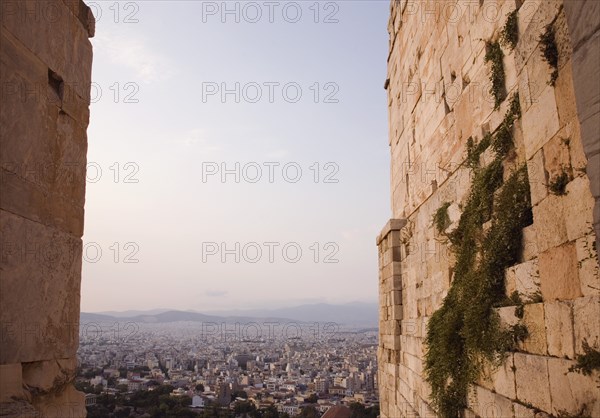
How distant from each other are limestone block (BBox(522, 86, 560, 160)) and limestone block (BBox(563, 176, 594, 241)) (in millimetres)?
464

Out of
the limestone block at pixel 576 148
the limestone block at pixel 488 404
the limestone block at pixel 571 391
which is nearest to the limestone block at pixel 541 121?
the limestone block at pixel 576 148

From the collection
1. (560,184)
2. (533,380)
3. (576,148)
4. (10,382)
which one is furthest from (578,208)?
(10,382)

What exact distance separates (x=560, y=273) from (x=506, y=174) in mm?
1422

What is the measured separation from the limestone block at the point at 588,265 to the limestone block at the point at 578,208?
0.18 feet

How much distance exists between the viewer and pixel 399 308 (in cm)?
941

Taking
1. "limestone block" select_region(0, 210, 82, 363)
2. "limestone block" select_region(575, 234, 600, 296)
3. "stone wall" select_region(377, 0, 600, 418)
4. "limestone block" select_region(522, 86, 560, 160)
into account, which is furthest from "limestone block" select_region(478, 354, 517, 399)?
"limestone block" select_region(0, 210, 82, 363)

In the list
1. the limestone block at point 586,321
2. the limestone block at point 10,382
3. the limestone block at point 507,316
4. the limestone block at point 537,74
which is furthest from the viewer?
the limestone block at point 507,316

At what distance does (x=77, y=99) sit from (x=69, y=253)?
85 cm

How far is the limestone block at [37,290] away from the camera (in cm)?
230

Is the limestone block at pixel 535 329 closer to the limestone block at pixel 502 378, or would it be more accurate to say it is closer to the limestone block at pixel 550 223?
the limestone block at pixel 502 378

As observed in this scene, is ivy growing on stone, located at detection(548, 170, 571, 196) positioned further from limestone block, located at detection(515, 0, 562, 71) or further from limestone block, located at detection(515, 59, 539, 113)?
limestone block, located at detection(515, 0, 562, 71)

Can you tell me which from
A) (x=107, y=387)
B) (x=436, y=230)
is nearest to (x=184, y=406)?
(x=107, y=387)

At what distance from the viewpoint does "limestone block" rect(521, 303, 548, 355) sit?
3969 mm

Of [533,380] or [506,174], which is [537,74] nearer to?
[506,174]
